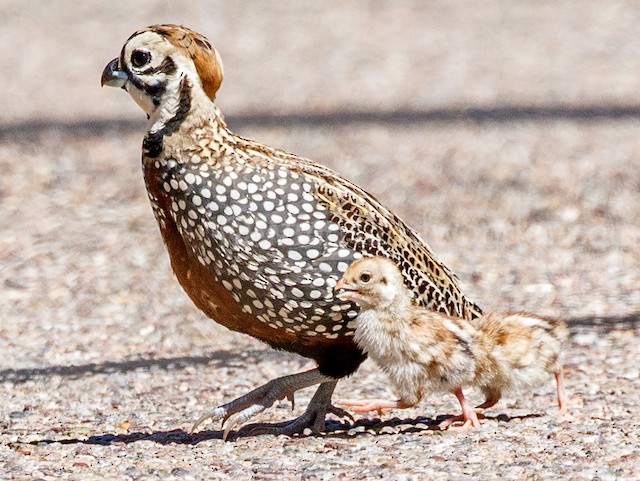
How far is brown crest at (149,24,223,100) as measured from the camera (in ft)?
18.2

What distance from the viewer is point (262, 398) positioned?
18.7 ft

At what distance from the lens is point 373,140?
41.4 feet

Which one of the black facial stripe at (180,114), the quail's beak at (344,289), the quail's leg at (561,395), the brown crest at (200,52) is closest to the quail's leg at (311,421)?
the quail's beak at (344,289)

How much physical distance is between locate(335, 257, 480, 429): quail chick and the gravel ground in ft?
0.78

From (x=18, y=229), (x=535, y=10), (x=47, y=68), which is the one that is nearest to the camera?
(x=18, y=229)

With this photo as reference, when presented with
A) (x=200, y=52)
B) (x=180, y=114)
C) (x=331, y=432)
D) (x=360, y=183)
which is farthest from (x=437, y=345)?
(x=360, y=183)

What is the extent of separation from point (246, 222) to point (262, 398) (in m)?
0.83

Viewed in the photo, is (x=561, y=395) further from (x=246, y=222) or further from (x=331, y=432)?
(x=246, y=222)

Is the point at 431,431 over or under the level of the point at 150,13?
under

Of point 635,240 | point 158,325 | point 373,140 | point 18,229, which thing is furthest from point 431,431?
point 373,140

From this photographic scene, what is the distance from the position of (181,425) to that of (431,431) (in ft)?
3.95

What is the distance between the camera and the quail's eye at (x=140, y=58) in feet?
18.2

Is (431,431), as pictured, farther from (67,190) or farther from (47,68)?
(47,68)

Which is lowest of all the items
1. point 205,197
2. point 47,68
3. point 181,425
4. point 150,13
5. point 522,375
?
point 181,425
